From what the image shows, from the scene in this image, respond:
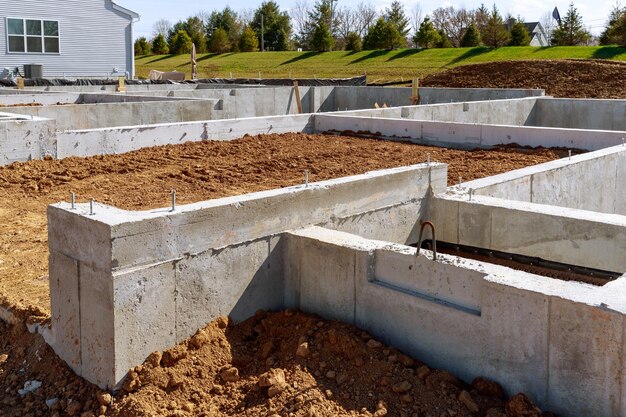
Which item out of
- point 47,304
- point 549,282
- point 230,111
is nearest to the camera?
point 549,282

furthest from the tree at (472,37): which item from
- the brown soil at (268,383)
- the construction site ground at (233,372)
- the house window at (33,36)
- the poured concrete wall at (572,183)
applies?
the brown soil at (268,383)

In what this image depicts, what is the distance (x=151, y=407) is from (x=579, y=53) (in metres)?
38.1

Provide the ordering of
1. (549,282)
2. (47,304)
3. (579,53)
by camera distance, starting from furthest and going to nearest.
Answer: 1. (579,53)
2. (47,304)
3. (549,282)

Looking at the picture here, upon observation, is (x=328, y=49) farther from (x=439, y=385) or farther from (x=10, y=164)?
(x=439, y=385)

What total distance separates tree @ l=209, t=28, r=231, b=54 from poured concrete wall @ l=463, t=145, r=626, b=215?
49.7 metres

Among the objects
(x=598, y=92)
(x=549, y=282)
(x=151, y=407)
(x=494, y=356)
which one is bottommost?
(x=151, y=407)

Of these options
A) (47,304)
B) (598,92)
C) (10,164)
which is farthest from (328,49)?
(47,304)

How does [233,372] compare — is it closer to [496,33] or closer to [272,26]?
[496,33]

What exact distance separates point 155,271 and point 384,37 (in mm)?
45671

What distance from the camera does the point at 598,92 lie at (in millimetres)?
24828

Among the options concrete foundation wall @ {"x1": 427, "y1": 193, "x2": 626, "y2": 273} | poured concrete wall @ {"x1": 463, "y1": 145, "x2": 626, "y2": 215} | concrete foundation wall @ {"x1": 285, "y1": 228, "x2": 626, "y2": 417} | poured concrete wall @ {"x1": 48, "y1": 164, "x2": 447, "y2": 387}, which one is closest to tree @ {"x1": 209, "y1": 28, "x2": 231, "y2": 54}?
poured concrete wall @ {"x1": 463, "y1": 145, "x2": 626, "y2": 215}

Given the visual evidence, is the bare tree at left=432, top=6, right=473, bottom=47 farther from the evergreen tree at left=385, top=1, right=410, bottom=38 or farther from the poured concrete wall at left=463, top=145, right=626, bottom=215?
the poured concrete wall at left=463, top=145, right=626, bottom=215

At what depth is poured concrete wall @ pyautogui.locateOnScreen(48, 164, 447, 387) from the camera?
485cm

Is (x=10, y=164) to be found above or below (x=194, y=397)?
above
